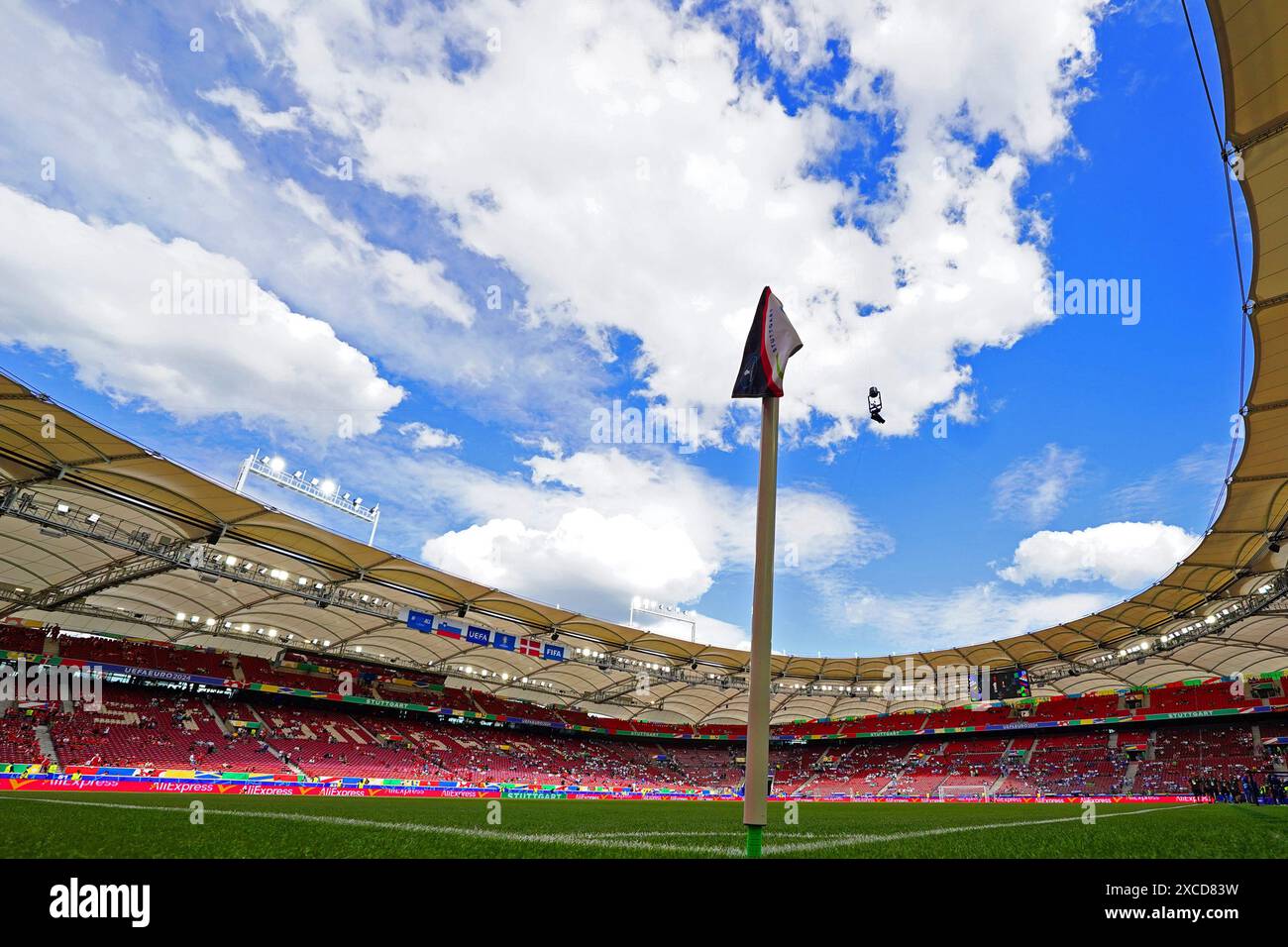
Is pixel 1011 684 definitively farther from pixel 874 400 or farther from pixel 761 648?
pixel 761 648

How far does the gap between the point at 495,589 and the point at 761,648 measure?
32526mm

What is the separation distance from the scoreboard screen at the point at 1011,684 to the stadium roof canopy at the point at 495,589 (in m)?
2.59

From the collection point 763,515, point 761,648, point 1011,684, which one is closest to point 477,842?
point 761,648

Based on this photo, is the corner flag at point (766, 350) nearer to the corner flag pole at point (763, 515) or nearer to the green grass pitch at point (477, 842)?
the corner flag pole at point (763, 515)

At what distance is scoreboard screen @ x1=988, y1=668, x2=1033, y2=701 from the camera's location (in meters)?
41.2

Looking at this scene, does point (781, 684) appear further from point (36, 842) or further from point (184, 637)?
point (36, 842)

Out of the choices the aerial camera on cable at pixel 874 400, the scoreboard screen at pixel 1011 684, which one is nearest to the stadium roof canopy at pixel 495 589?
the scoreboard screen at pixel 1011 684

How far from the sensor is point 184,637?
3834cm

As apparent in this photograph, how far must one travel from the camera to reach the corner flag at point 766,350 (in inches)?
151

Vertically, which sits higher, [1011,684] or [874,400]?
[874,400]

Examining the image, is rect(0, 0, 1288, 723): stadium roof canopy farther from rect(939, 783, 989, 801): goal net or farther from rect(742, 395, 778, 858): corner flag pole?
rect(742, 395, 778, 858): corner flag pole

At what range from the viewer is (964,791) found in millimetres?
41500

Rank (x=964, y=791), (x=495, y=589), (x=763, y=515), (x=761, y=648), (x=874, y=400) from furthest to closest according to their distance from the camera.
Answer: (x=964, y=791) < (x=495, y=589) < (x=874, y=400) < (x=763, y=515) < (x=761, y=648)
